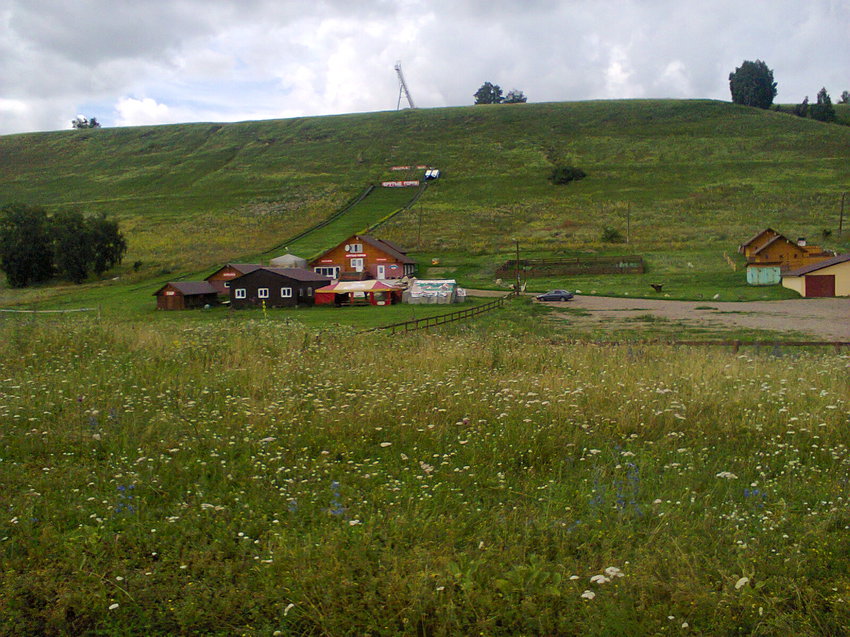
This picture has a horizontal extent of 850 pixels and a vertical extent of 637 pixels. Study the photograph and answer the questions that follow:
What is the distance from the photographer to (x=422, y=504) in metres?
5.36

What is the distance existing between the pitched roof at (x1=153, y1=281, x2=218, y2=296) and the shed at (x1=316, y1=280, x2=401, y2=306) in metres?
8.45

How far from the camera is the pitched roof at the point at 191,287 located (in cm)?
4956

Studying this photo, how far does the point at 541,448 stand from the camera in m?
6.55

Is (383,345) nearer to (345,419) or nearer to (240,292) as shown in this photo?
(345,419)

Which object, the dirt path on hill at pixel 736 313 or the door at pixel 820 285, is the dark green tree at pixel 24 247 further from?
the door at pixel 820 285

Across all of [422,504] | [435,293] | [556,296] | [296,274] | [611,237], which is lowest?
[422,504]

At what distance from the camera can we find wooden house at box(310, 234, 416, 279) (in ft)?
211

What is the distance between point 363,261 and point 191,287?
18.2 m

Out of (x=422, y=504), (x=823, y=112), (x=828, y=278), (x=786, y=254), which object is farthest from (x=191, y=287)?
(x=823, y=112)

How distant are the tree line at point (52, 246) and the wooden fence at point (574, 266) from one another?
135 feet

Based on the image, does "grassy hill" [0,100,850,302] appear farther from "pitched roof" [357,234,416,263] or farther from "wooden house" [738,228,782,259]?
"pitched roof" [357,234,416,263]

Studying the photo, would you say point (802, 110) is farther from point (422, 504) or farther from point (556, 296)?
point (422, 504)

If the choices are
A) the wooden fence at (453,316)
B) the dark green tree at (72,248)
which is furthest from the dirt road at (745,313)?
the dark green tree at (72,248)

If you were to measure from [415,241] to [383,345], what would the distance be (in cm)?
6705
